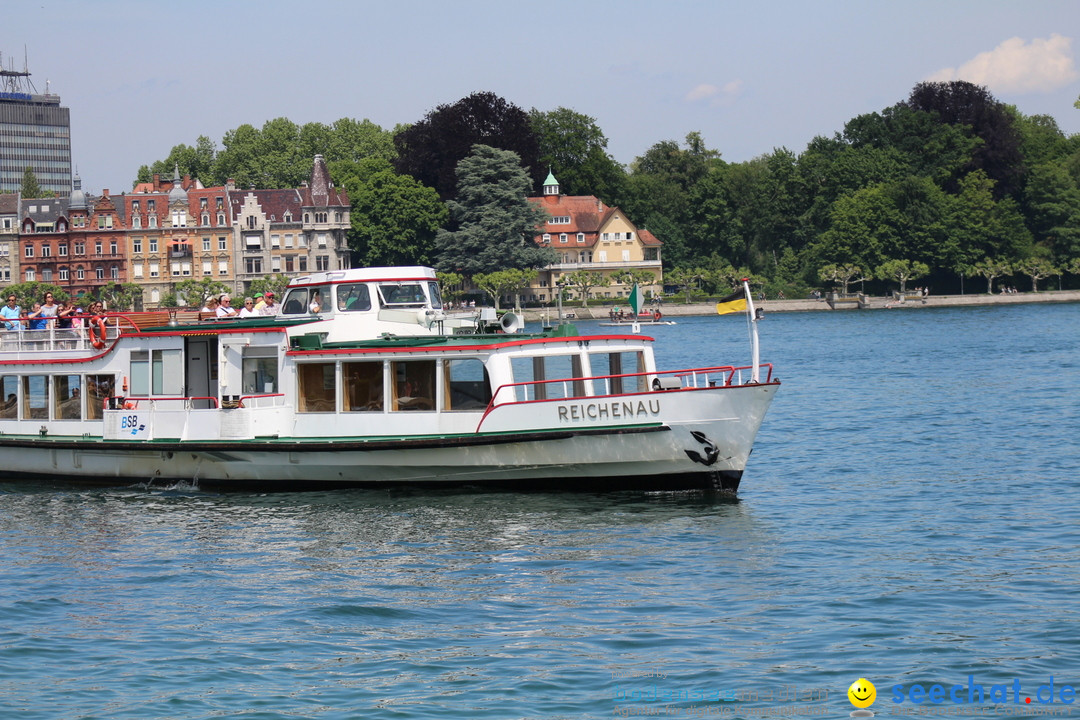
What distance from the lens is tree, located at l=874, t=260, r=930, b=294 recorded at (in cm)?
12269

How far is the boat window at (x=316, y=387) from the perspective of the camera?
25.0m

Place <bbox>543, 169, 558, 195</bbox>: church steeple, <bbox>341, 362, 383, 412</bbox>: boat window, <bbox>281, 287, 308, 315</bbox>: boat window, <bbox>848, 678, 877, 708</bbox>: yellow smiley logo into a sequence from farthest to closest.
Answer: <bbox>543, 169, 558, 195</bbox>: church steeple → <bbox>281, 287, 308, 315</bbox>: boat window → <bbox>341, 362, 383, 412</bbox>: boat window → <bbox>848, 678, 877, 708</bbox>: yellow smiley logo

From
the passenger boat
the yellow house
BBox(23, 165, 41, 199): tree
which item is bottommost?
the passenger boat

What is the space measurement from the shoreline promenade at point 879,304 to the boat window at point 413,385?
9354 centimetres

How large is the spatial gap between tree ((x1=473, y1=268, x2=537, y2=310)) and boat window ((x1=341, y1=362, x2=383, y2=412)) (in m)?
91.9

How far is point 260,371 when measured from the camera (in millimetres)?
25734

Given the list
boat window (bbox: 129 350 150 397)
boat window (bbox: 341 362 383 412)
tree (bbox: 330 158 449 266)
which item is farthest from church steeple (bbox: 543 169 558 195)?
boat window (bbox: 341 362 383 412)

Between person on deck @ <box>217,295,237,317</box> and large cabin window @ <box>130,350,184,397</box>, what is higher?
person on deck @ <box>217,295,237,317</box>

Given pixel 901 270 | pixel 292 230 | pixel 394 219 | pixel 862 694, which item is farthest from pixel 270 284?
pixel 862 694

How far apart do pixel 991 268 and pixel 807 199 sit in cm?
2089

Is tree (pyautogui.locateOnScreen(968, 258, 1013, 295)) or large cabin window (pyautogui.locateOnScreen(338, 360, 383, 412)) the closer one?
large cabin window (pyautogui.locateOnScreen(338, 360, 383, 412))

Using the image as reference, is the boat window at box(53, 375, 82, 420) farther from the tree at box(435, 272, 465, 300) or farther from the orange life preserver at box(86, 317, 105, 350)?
the tree at box(435, 272, 465, 300)

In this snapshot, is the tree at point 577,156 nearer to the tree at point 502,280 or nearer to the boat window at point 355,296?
the tree at point 502,280

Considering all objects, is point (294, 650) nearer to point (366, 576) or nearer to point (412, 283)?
point (366, 576)
